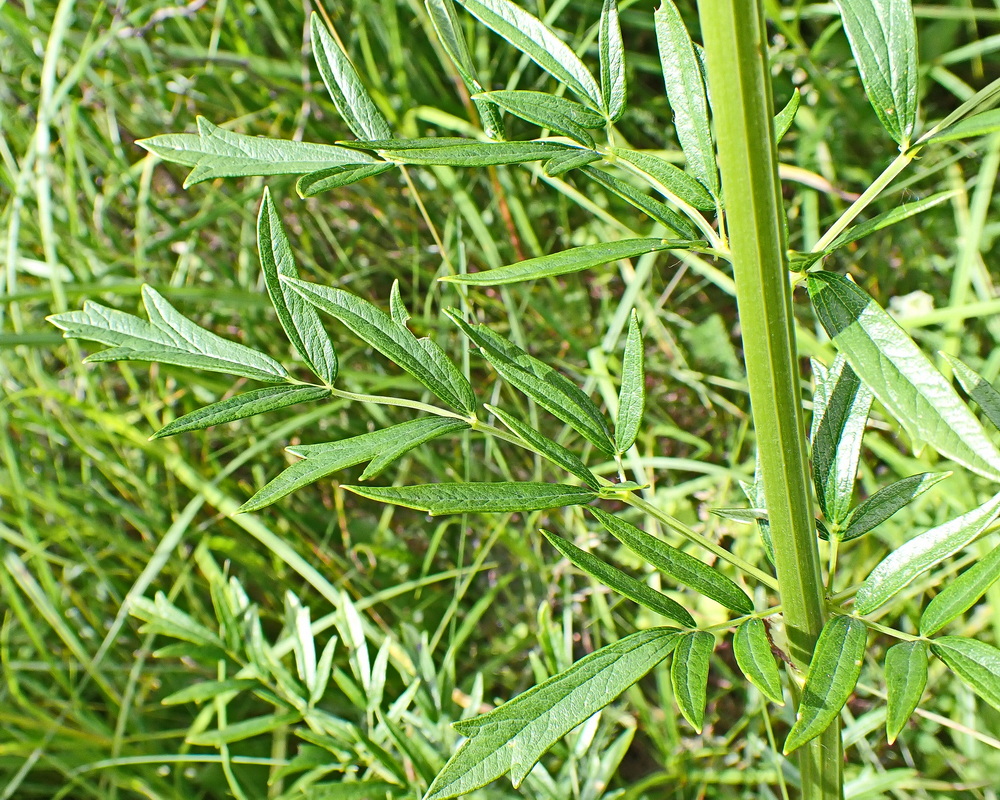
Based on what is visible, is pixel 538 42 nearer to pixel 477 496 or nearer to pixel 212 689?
pixel 477 496

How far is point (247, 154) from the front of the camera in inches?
21.8

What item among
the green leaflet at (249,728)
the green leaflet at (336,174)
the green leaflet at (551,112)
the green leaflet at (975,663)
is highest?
the green leaflet at (551,112)

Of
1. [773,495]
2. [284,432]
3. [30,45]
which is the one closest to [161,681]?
[284,432]

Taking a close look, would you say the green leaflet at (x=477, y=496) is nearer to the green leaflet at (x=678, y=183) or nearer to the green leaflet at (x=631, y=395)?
the green leaflet at (x=631, y=395)

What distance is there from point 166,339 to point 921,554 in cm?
49

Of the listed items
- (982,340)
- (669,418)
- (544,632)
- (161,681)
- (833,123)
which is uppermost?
(833,123)

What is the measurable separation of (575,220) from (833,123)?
494mm

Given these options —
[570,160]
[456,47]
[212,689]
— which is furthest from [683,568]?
[212,689]

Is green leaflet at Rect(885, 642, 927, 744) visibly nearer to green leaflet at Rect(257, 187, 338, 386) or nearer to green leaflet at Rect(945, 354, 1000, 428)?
green leaflet at Rect(945, 354, 1000, 428)

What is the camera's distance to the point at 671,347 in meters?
1.51

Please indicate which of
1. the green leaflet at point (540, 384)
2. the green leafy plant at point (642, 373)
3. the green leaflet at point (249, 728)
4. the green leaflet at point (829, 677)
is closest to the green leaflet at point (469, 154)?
the green leafy plant at point (642, 373)

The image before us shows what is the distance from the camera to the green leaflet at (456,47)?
548 millimetres

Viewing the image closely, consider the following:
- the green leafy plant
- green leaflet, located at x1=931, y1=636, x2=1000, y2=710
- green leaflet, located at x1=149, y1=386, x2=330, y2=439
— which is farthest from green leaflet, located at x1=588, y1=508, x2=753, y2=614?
green leaflet, located at x1=149, y1=386, x2=330, y2=439

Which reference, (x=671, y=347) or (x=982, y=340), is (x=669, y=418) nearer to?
(x=671, y=347)
